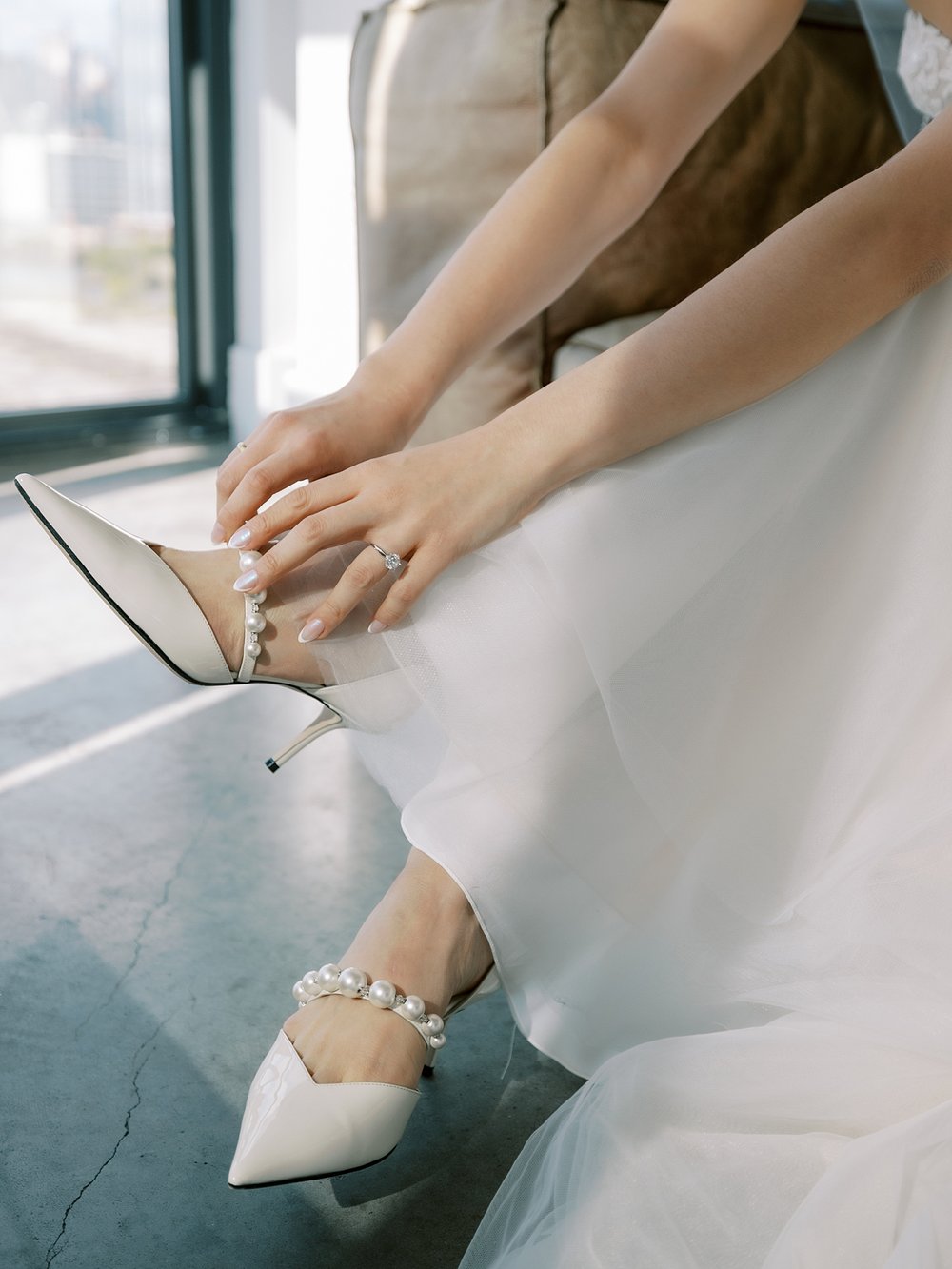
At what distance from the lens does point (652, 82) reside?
0.96 metres

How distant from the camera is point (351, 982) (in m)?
0.66

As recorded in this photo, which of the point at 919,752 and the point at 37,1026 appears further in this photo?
the point at 37,1026

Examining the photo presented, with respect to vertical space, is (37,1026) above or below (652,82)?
below

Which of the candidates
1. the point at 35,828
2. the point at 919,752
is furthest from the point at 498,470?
the point at 35,828

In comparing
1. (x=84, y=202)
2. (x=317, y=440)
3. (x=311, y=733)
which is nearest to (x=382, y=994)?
(x=311, y=733)

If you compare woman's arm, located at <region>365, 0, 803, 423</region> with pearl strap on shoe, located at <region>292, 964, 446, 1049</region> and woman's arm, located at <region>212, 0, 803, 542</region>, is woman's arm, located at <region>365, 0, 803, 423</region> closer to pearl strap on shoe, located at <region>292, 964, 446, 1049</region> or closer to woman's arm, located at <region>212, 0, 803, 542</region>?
woman's arm, located at <region>212, 0, 803, 542</region>

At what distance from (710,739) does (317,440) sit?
1.01 feet

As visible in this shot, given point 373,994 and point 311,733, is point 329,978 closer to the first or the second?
point 373,994

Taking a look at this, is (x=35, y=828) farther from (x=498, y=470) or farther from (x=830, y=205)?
(x=830, y=205)

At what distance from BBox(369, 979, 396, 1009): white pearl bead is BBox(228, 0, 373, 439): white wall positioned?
1921mm

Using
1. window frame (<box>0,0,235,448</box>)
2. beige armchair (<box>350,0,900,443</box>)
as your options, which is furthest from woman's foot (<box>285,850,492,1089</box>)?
window frame (<box>0,0,235,448</box>)

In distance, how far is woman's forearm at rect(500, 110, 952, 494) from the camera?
0.67 meters

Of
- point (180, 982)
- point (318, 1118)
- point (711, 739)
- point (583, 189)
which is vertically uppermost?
point (583, 189)

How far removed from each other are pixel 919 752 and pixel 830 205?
1.07 ft
